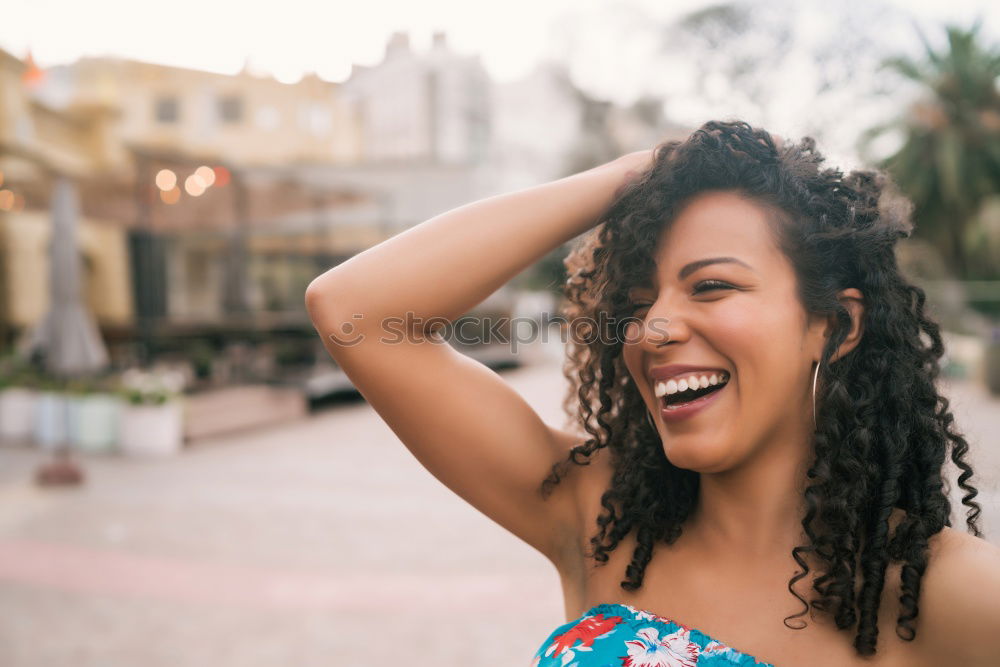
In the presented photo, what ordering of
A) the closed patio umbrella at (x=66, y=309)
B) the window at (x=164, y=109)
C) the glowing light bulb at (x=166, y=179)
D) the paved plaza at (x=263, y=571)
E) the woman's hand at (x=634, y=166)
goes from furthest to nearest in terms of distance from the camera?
the window at (x=164, y=109) → the glowing light bulb at (x=166, y=179) → the closed patio umbrella at (x=66, y=309) → the paved plaza at (x=263, y=571) → the woman's hand at (x=634, y=166)

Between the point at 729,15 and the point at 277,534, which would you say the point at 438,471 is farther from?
the point at 729,15

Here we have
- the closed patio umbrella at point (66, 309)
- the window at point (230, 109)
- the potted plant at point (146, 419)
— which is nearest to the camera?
the closed patio umbrella at point (66, 309)

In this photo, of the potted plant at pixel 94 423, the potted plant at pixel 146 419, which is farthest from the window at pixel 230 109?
the potted plant at pixel 146 419

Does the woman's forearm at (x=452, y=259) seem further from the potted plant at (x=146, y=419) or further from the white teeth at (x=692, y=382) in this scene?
the potted plant at (x=146, y=419)

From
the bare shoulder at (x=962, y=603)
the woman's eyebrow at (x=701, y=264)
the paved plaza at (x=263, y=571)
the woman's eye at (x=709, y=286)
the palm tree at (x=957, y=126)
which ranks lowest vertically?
the paved plaza at (x=263, y=571)

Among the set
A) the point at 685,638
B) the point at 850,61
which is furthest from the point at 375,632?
the point at 850,61

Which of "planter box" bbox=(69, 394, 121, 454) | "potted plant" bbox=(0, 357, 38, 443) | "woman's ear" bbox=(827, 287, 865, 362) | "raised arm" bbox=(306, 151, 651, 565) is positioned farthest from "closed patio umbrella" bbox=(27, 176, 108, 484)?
"woman's ear" bbox=(827, 287, 865, 362)

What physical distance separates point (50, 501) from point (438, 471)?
6.45 meters

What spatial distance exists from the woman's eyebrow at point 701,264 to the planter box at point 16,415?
9.90 metres

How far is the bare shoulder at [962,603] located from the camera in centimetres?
113

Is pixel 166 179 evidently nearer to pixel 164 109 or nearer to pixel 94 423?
pixel 94 423

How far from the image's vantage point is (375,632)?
4.11m

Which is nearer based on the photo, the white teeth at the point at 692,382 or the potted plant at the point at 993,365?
the white teeth at the point at 692,382

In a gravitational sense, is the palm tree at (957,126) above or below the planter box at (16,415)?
above
